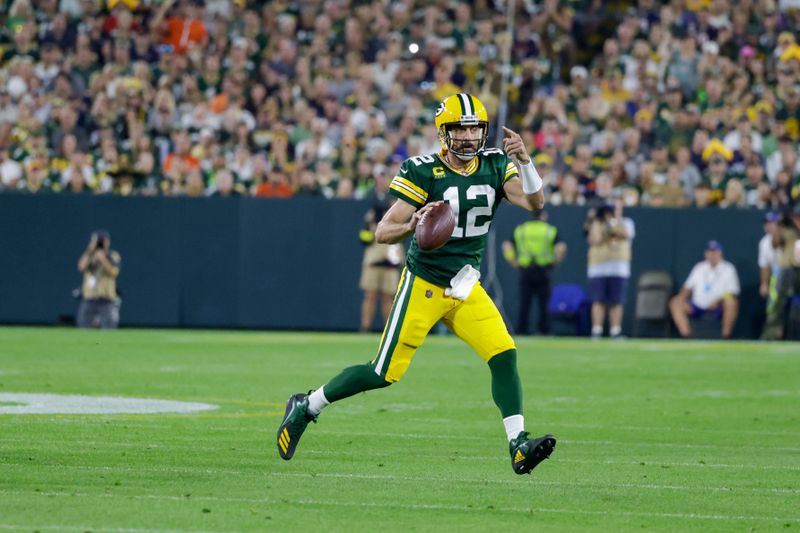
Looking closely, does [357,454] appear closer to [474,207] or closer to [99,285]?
[474,207]

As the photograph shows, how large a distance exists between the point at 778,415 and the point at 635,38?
12.7 m

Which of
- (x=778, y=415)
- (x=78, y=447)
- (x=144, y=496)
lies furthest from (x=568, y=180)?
(x=144, y=496)

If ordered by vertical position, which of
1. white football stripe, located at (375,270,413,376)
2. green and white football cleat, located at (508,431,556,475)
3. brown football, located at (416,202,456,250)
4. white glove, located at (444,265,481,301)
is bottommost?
green and white football cleat, located at (508,431,556,475)

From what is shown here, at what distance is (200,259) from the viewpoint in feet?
76.8

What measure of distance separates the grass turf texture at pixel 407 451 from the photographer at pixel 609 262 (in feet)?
15.0

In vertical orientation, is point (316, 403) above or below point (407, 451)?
above

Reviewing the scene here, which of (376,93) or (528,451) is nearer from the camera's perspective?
(528,451)

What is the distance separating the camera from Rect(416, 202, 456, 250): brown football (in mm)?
7809

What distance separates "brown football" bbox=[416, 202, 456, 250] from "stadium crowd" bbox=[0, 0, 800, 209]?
14057mm

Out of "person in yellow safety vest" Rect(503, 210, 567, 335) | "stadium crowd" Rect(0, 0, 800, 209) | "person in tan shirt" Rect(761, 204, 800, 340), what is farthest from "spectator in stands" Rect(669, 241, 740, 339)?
"person in yellow safety vest" Rect(503, 210, 567, 335)

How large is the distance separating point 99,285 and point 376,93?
4.96m

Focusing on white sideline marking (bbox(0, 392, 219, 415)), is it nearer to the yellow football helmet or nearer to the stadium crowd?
the yellow football helmet

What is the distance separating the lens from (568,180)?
22141 mm

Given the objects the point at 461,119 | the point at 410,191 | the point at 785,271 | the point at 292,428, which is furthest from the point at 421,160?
the point at 785,271
